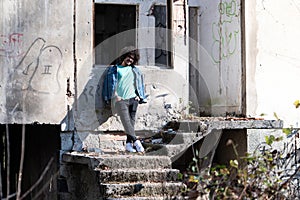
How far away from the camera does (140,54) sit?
9.97 m

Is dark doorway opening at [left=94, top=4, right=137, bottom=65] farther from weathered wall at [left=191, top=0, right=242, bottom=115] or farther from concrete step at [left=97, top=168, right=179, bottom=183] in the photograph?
concrete step at [left=97, top=168, right=179, bottom=183]

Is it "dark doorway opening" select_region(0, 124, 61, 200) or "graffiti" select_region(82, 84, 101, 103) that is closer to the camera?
"graffiti" select_region(82, 84, 101, 103)

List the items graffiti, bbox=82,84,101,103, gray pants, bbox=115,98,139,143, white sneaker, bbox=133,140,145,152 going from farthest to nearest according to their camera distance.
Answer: graffiti, bbox=82,84,101,103 → gray pants, bbox=115,98,139,143 → white sneaker, bbox=133,140,145,152

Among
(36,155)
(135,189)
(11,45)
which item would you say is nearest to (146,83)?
(11,45)

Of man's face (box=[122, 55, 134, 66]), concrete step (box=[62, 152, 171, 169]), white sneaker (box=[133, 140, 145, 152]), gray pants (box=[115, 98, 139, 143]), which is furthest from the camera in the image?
man's face (box=[122, 55, 134, 66])

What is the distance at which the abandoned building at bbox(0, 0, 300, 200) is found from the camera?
921cm

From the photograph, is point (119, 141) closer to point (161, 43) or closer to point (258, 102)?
point (161, 43)

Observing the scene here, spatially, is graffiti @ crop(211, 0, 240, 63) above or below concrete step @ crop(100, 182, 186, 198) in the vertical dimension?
above

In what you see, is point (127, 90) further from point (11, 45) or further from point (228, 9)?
point (228, 9)

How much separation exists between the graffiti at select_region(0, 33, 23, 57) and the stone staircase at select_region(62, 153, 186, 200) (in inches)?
80.9

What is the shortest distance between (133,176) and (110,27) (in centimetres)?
687

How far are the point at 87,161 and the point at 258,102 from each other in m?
3.35

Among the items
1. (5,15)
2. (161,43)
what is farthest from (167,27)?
(5,15)

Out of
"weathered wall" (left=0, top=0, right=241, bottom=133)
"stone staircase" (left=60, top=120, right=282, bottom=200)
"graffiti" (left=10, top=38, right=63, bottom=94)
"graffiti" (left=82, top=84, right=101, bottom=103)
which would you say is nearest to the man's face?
"weathered wall" (left=0, top=0, right=241, bottom=133)
